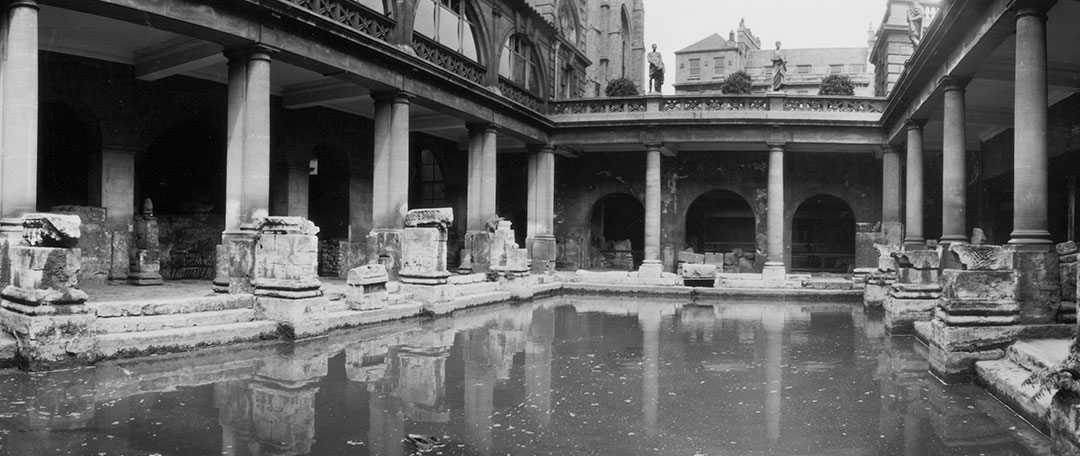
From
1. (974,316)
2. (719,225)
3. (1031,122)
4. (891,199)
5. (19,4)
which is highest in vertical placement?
(19,4)

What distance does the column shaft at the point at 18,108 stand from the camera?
8875mm

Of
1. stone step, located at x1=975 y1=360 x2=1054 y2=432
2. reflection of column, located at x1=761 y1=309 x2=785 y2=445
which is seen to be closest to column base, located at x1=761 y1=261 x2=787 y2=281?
reflection of column, located at x1=761 y1=309 x2=785 y2=445

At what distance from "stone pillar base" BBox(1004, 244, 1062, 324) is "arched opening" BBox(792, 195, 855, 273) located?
20.0m

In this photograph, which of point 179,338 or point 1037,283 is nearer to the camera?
point 1037,283

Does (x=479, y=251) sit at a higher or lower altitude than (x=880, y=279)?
higher

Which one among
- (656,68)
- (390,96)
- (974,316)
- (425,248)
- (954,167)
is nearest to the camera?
(974,316)

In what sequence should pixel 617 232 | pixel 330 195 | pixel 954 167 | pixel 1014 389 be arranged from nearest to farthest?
pixel 1014 389
pixel 954 167
pixel 330 195
pixel 617 232

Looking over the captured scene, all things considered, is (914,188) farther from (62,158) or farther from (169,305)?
(62,158)

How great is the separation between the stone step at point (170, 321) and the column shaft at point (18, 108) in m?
1.89

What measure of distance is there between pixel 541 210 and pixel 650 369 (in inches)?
585

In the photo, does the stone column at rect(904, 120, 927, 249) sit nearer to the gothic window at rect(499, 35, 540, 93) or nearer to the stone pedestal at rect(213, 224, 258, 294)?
the gothic window at rect(499, 35, 540, 93)

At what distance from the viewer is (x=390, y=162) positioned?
50.2 feet

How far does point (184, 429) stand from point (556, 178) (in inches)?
892

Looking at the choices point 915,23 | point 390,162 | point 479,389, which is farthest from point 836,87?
point 479,389
